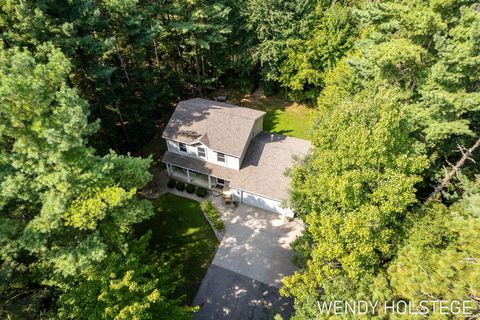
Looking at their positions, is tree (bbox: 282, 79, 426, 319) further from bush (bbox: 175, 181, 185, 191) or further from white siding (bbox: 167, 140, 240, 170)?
bush (bbox: 175, 181, 185, 191)

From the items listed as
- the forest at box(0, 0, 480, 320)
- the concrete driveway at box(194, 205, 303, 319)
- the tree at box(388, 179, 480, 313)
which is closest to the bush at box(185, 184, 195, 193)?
the concrete driveway at box(194, 205, 303, 319)

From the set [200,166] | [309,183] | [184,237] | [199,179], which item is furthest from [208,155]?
[309,183]

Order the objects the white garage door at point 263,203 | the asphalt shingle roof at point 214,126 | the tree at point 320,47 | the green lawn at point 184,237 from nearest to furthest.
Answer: the green lawn at point 184,237 → the white garage door at point 263,203 → the asphalt shingle roof at point 214,126 → the tree at point 320,47

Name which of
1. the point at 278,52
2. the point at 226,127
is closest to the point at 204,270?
the point at 226,127

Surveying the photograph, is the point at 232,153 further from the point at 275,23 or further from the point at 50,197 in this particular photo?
the point at 275,23

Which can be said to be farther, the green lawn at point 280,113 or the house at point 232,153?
the green lawn at point 280,113

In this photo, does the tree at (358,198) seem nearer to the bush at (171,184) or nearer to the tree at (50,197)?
the tree at (50,197)

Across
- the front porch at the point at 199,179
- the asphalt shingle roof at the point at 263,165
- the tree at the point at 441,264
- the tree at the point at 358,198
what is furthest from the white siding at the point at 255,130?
the tree at the point at 441,264

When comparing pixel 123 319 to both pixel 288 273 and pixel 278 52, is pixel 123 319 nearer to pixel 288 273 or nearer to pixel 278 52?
pixel 288 273
